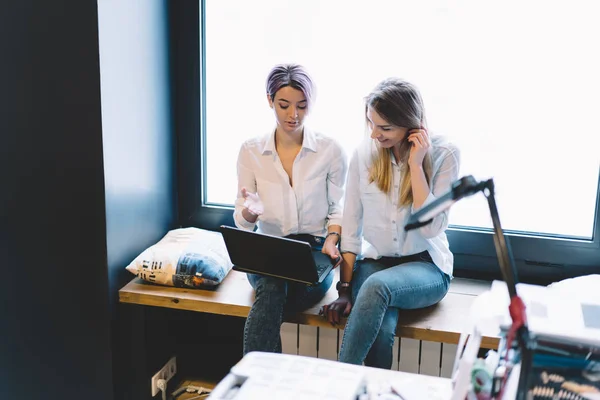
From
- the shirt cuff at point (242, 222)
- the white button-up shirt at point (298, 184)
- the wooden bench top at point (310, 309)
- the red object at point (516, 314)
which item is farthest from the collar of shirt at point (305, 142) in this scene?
the red object at point (516, 314)

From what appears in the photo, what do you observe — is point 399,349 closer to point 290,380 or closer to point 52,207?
point 290,380

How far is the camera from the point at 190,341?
2469 mm

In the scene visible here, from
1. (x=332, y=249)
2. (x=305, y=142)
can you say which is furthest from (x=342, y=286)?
(x=305, y=142)

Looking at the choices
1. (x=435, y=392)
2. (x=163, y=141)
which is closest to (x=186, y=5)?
(x=163, y=141)

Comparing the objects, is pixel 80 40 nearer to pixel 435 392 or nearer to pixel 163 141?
pixel 163 141

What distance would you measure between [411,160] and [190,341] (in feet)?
3.84

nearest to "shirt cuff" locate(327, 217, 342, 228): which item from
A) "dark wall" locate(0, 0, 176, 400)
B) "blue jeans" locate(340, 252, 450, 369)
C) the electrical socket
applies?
"blue jeans" locate(340, 252, 450, 369)

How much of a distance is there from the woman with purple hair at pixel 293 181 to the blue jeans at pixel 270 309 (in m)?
0.06

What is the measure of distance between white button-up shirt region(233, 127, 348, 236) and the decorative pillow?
15 centimetres

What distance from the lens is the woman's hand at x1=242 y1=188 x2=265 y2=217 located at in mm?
2059

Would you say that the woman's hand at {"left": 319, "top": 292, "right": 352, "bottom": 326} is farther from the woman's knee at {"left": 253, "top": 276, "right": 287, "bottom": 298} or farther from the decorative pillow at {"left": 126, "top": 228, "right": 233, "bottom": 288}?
the decorative pillow at {"left": 126, "top": 228, "right": 233, "bottom": 288}

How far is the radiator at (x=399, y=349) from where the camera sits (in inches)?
83.3

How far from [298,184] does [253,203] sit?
0.16 metres

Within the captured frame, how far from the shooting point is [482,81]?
210 centimetres
